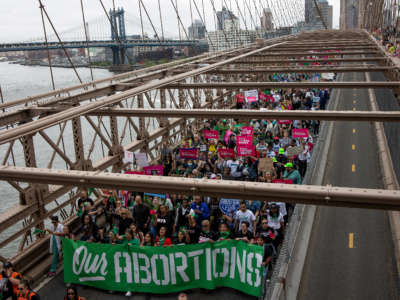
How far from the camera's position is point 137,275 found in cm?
895

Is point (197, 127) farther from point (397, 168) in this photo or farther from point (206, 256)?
point (206, 256)

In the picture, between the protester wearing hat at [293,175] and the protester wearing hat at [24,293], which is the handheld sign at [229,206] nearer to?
the protester wearing hat at [293,175]

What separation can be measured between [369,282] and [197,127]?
14.3 metres

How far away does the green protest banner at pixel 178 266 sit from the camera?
8797 mm

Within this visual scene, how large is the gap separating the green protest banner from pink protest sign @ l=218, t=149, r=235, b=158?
6005 mm

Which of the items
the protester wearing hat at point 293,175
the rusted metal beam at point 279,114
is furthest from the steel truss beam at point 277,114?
the protester wearing hat at point 293,175

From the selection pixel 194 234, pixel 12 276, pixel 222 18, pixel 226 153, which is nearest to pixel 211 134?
pixel 226 153

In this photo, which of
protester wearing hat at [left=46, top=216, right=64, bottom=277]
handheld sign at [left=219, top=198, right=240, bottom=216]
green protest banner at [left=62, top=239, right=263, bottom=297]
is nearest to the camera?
green protest banner at [left=62, top=239, right=263, bottom=297]

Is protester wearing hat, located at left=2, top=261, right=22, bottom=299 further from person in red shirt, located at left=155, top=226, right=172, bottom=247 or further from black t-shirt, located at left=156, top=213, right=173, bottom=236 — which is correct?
black t-shirt, located at left=156, top=213, right=173, bottom=236

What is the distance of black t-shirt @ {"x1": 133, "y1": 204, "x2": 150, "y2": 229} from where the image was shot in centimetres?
1145

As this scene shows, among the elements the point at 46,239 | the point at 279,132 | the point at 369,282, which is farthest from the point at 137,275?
the point at 279,132

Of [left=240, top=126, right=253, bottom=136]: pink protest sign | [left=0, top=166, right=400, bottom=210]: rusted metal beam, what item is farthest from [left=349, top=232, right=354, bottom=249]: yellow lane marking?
[left=0, top=166, right=400, bottom=210]: rusted metal beam

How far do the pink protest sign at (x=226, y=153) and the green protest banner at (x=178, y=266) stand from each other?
601cm

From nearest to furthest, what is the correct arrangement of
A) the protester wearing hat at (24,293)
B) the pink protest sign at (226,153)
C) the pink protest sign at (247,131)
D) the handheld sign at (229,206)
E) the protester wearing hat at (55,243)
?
the protester wearing hat at (24,293) < the protester wearing hat at (55,243) < the handheld sign at (229,206) < the pink protest sign at (226,153) < the pink protest sign at (247,131)
